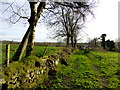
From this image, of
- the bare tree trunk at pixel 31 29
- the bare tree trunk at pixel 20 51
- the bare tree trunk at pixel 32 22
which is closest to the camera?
Result: the bare tree trunk at pixel 20 51

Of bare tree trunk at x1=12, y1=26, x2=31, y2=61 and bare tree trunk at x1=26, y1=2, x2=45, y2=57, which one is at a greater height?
bare tree trunk at x1=26, y1=2, x2=45, y2=57

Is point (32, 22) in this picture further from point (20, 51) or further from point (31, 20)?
point (20, 51)

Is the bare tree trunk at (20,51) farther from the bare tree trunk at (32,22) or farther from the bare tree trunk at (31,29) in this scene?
the bare tree trunk at (32,22)

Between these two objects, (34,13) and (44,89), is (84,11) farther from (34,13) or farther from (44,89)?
(44,89)

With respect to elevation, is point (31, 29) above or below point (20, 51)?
above

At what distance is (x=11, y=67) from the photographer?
6.11 m

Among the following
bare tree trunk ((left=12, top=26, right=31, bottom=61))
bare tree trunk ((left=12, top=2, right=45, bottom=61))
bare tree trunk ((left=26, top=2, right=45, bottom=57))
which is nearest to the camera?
bare tree trunk ((left=12, top=26, right=31, bottom=61))

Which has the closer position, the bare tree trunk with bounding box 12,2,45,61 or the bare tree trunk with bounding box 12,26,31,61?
the bare tree trunk with bounding box 12,26,31,61

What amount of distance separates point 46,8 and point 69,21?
18826mm

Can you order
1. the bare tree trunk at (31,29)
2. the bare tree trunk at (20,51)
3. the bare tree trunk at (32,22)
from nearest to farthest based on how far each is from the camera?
1. the bare tree trunk at (20,51)
2. the bare tree trunk at (31,29)
3. the bare tree trunk at (32,22)

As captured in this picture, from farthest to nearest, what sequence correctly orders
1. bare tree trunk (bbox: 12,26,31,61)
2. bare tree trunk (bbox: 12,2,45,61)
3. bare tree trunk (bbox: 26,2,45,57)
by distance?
bare tree trunk (bbox: 26,2,45,57) → bare tree trunk (bbox: 12,2,45,61) → bare tree trunk (bbox: 12,26,31,61)

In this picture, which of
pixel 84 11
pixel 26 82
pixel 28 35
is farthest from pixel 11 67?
pixel 84 11

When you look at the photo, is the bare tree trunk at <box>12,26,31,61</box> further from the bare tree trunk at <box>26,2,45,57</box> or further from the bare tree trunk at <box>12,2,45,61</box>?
the bare tree trunk at <box>26,2,45,57</box>

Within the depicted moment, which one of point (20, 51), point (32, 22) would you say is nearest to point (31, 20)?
point (32, 22)
